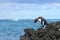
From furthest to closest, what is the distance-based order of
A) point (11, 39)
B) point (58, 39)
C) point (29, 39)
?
point (11, 39) → point (29, 39) → point (58, 39)

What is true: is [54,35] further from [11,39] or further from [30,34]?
[11,39]

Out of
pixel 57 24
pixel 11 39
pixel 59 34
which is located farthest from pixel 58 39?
pixel 11 39

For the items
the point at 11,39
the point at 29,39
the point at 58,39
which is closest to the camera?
the point at 58,39

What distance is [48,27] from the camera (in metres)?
12.9

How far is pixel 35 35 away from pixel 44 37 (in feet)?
1.98

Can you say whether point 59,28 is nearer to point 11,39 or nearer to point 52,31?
point 52,31

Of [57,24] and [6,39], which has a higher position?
[57,24]

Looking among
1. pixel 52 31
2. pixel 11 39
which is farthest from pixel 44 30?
pixel 11 39

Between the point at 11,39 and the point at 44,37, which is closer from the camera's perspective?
the point at 44,37

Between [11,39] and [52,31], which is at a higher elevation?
[52,31]

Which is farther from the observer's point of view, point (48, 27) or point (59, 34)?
point (48, 27)

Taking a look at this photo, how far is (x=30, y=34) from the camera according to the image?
12977 mm

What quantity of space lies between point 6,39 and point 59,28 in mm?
12740

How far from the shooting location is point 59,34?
12.1 metres
